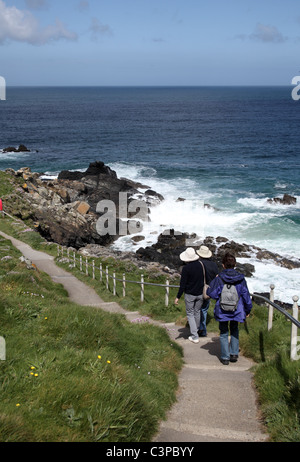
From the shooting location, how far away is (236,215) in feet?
118

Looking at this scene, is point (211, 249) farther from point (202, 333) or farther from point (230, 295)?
point (230, 295)

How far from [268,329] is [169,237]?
23.9 meters

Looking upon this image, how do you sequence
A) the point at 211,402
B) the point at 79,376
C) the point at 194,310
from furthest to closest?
1. the point at 194,310
2. the point at 211,402
3. the point at 79,376

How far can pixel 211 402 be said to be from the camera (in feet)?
18.5

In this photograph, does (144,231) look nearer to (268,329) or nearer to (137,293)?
(137,293)

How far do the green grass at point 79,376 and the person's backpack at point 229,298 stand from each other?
1210 millimetres

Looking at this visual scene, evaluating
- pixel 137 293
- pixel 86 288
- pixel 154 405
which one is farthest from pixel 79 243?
pixel 154 405

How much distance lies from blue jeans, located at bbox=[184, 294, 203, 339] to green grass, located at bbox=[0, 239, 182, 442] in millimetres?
721

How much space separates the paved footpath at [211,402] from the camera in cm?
470

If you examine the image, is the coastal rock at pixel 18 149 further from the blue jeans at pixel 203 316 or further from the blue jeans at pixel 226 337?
the blue jeans at pixel 226 337

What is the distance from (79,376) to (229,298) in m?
2.84
